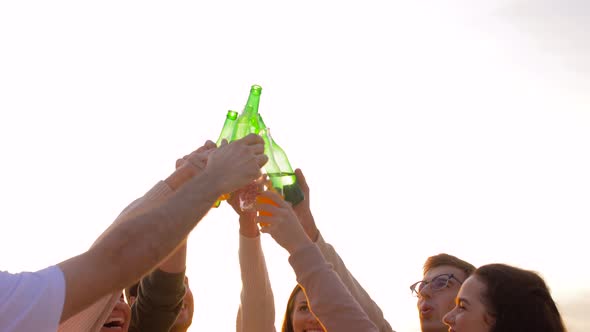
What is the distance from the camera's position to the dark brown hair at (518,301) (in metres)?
3.77

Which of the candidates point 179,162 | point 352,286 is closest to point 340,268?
point 352,286

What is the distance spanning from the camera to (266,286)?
4609 mm

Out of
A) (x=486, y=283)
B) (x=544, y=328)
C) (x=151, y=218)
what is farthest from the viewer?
(x=486, y=283)

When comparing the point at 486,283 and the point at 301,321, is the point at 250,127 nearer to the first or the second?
the point at 301,321

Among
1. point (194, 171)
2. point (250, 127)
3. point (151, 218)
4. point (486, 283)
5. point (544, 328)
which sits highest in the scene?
point (250, 127)

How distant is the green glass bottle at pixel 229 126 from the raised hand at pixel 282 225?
1.36 m

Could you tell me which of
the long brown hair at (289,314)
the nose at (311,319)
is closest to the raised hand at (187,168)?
the nose at (311,319)

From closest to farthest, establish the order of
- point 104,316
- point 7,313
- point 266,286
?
point 7,313
point 104,316
point 266,286

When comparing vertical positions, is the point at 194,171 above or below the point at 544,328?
above

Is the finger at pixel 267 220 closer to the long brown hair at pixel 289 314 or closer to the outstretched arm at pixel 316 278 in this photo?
the outstretched arm at pixel 316 278

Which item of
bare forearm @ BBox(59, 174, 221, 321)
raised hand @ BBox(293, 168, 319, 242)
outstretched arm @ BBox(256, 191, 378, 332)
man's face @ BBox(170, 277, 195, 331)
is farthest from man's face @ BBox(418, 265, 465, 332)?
bare forearm @ BBox(59, 174, 221, 321)

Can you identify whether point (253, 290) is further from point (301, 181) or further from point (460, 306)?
point (460, 306)

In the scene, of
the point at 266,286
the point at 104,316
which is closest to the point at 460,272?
the point at 266,286

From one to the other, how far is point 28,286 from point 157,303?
177cm
